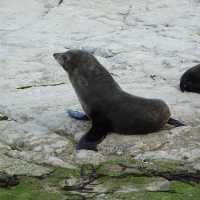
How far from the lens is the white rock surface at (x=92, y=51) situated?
6566 mm

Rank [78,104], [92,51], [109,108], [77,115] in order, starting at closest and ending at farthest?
Result: [109,108]
[77,115]
[78,104]
[92,51]

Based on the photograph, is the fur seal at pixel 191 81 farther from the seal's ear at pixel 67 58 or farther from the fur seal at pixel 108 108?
the seal's ear at pixel 67 58

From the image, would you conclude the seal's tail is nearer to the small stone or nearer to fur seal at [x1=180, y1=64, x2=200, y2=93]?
the small stone

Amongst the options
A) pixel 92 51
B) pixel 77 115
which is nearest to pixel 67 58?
pixel 77 115

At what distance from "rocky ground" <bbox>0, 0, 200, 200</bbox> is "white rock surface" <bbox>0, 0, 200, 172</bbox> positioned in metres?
0.02

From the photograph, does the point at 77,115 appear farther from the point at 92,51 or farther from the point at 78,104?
the point at 92,51

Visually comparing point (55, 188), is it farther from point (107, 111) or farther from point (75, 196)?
point (107, 111)

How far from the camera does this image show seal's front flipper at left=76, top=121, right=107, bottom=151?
6.42 meters

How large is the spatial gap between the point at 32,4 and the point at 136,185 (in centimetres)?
862

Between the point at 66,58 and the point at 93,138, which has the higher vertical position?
the point at 66,58

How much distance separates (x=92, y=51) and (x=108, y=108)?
374cm

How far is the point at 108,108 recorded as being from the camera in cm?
690

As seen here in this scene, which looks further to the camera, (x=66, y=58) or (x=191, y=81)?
(x=191, y=81)

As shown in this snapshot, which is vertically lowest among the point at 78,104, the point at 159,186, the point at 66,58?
the point at 78,104
